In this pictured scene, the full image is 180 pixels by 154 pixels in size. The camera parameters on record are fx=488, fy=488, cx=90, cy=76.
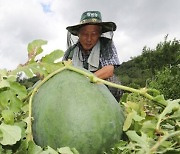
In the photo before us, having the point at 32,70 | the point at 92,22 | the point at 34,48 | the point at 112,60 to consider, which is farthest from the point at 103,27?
the point at 32,70

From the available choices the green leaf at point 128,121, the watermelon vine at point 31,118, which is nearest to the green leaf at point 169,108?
the watermelon vine at point 31,118

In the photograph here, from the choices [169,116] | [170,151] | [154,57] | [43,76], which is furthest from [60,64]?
[154,57]

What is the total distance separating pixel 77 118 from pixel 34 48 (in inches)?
18.3

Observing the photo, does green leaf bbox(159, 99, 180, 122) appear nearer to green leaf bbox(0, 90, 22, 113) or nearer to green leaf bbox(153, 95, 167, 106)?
green leaf bbox(153, 95, 167, 106)

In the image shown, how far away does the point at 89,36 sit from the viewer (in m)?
4.54

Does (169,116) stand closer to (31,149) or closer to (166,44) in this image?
(31,149)

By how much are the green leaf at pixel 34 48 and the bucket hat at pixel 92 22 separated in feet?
7.71

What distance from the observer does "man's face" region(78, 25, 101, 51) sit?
4.54 metres

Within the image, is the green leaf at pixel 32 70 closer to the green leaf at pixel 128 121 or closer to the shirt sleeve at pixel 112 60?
the green leaf at pixel 128 121

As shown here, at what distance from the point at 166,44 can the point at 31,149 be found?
4656cm

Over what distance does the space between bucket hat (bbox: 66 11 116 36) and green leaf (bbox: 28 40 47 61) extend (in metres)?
2.35

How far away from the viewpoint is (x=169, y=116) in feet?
6.07

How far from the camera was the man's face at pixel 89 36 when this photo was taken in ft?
14.9

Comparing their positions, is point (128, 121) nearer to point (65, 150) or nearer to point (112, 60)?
point (65, 150)
